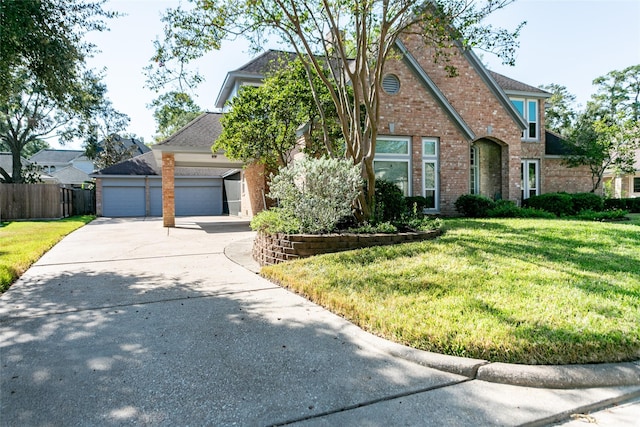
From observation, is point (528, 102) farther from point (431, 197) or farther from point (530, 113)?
point (431, 197)

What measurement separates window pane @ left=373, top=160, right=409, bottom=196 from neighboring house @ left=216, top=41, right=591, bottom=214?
0.03 m

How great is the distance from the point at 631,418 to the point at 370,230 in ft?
17.4

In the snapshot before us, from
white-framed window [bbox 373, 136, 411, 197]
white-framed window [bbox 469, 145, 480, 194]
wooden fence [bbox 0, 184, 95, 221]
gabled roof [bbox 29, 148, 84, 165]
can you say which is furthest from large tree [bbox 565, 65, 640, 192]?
gabled roof [bbox 29, 148, 84, 165]

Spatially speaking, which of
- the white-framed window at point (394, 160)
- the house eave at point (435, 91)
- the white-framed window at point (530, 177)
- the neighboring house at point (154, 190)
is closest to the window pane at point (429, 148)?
the white-framed window at point (394, 160)

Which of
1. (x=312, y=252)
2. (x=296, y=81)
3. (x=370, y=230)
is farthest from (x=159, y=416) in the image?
(x=296, y=81)

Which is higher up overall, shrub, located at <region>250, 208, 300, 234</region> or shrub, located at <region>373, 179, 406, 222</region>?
shrub, located at <region>373, 179, 406, 222</region>

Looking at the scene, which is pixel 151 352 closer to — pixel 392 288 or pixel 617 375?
pixel 392 288

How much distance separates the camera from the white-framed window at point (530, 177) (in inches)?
728

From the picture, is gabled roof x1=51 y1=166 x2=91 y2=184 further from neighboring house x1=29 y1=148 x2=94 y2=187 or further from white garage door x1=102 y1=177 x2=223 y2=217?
white garage door x1=102 y1=177 x2=223 y2=217

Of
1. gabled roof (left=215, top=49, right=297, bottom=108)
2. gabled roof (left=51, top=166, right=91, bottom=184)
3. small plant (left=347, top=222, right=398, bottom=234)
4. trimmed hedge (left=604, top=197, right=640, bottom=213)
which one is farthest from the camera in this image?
gabled roof (left=51, top=166, right=91, bottom=184)

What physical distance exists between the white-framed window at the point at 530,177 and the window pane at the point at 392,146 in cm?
775

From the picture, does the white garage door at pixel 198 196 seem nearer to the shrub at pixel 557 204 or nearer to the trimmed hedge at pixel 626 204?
the shrub at pixel 557 204

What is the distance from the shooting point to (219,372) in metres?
3.13

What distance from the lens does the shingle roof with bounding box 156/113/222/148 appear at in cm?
1471
